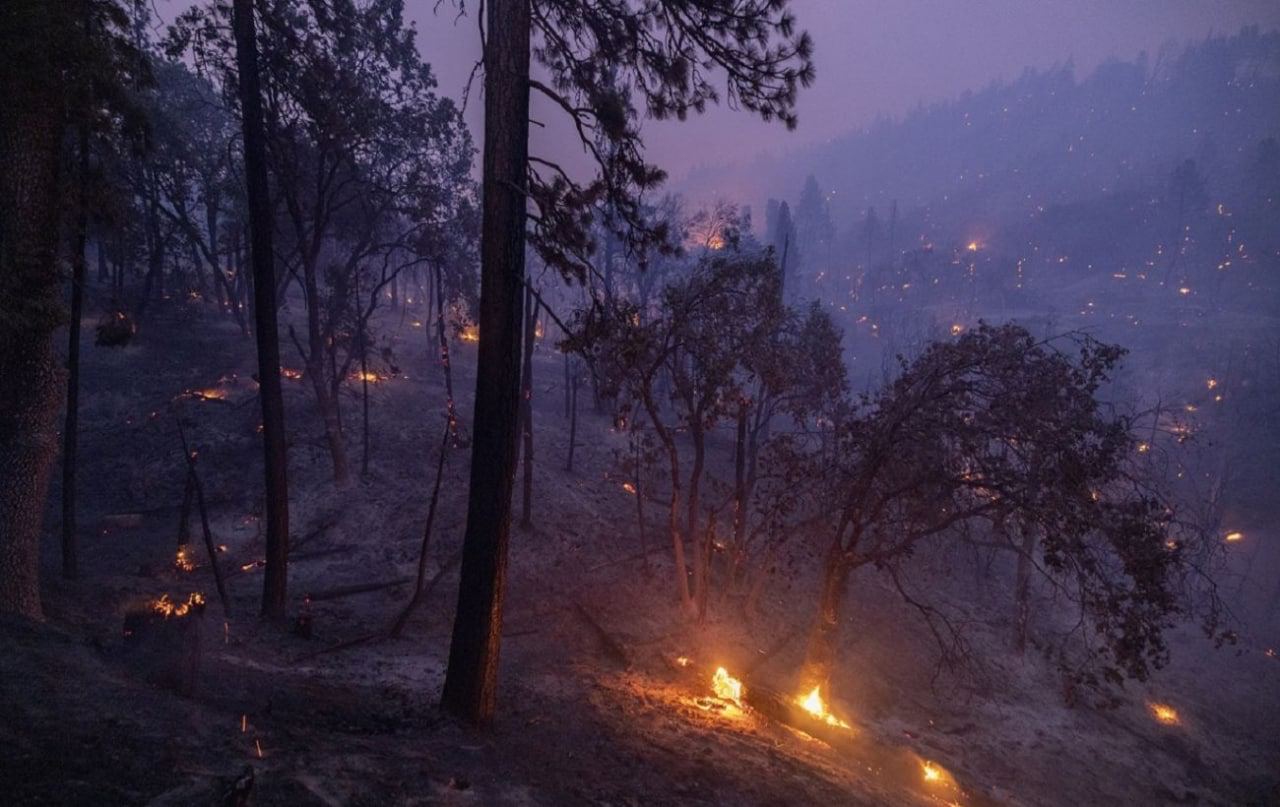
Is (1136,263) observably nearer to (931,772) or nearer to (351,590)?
(931,772)

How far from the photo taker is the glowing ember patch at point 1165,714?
20.1 meters

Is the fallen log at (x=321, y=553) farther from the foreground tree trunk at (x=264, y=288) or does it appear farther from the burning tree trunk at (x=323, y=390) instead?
the foreground tree trunk at (x=264, y=288)

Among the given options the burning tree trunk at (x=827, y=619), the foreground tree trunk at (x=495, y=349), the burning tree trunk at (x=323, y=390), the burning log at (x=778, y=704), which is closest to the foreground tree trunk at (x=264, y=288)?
the foreground tree trunk at (x=495, y=349)

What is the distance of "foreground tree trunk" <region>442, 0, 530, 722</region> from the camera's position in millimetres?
6926

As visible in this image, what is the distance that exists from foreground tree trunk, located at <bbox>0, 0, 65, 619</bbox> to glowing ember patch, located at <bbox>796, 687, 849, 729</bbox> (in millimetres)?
14180

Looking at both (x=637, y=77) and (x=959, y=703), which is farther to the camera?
(x=959, y=703)

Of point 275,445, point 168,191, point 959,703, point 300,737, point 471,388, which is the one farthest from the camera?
point 471,388

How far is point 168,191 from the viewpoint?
1050 inches

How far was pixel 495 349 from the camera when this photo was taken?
23.6 feet

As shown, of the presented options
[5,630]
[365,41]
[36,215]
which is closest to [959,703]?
[5,630]

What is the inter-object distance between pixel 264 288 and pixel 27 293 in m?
3.07

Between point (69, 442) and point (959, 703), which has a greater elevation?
point (69, 442)

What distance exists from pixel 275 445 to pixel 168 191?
22.6m

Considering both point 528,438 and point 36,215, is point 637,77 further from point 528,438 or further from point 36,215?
point 528,438
